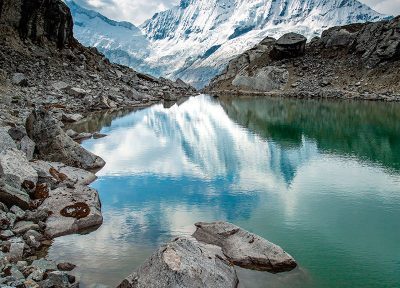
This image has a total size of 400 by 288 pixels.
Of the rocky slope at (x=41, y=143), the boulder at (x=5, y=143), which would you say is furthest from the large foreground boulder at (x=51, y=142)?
the boulder at (x=5, y=143)

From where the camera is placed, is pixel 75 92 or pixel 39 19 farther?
pixel 39 19

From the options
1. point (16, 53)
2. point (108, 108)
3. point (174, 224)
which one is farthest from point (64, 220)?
point (16, 53)

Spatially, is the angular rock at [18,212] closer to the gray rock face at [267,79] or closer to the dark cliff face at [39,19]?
the dark cliff face at [39,19]

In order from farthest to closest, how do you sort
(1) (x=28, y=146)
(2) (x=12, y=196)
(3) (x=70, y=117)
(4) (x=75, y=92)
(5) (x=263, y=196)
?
(4) (x=75, y=92) → (3) (x=70, y=117) → (1) (x=28, y=146) → (5) (x=263, y=196) → (2) (x=12, y=196)

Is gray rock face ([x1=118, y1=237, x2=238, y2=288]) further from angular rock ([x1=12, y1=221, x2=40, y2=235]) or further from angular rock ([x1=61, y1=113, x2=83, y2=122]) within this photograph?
angular rock ([x1=61, y1=113, x2=83, y2=122])

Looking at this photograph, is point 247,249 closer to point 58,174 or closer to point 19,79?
point 58,174

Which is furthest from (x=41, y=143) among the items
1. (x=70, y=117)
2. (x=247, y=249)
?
(x=70, y=117)
